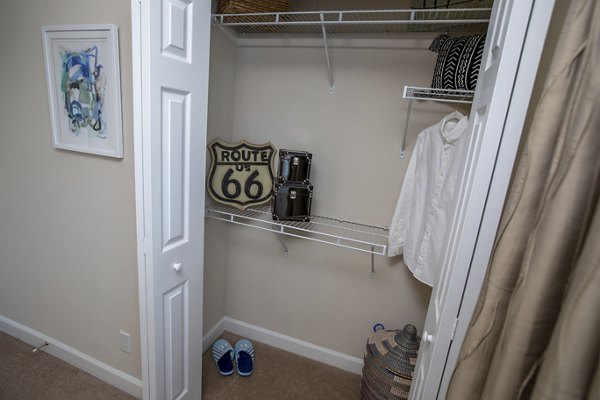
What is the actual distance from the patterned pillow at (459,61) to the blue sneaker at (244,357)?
1876mm

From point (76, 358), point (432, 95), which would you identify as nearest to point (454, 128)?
point (432, 95)

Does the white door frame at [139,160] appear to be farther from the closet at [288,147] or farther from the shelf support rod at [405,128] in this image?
the shelf support rod at [405,128]

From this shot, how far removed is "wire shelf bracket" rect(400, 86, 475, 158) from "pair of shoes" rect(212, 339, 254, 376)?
1554mm

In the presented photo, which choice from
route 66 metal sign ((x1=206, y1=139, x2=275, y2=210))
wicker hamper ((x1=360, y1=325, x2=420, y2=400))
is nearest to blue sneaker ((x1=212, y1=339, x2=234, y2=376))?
wicker hamper ((x1=360, y1=325, x2=420, y2=400))

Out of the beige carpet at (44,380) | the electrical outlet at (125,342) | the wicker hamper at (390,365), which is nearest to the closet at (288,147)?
the wicker hamper at (390,365)

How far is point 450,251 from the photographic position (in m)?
0.84

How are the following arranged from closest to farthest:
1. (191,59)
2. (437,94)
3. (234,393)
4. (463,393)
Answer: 1. (463,393)
2. (191,59)
3. (437,94)
4. (234,393)

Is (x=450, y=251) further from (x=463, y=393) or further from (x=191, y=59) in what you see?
(x=191, y=59)

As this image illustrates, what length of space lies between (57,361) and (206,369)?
0.89 metres

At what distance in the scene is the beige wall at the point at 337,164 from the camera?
5.27 feet

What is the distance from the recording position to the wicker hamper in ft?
4.55

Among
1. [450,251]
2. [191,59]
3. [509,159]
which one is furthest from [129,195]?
[509,159]

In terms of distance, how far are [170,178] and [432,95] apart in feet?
4.12

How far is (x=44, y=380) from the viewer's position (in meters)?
1.68
